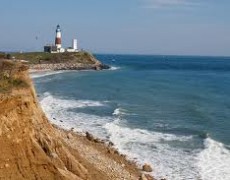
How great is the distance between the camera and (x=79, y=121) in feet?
126

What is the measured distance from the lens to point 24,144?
16.8 m

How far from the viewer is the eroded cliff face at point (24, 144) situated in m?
16.4

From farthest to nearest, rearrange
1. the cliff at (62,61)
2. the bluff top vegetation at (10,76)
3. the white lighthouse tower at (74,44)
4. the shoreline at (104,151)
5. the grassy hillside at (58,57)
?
the white lighthouse tower at (74,44)
the grassy hillside at (58,57)
the cliff at (62,61)
the shoreline at (104,151)
the bluff top vegetation at (10,76)

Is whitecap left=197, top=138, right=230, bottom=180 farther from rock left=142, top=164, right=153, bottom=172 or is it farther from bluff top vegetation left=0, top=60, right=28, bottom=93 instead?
bluff top vegetation left=0, top=60, right=28, bottom=93

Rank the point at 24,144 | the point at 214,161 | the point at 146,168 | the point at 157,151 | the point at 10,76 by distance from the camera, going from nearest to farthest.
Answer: the point at 24,144, the point at 10,76, the point at 146,168, the point at 214,161, the point at 157,151

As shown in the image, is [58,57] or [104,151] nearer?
[104,151]

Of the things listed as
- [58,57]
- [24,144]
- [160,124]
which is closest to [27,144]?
[24,144]

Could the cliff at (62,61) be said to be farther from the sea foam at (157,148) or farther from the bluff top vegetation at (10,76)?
the bluff top vegetation at (10,76)

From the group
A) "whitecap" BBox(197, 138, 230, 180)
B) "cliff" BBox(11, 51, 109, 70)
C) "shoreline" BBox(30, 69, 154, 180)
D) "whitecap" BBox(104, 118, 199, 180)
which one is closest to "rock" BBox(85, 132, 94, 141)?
"shoreline" BBox(30, 69, 154, 180)

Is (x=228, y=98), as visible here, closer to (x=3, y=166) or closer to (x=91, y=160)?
(x=91, y=160)

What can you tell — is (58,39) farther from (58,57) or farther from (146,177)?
(146,177)

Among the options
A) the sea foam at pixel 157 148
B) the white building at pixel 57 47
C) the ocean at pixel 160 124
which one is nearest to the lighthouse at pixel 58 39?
the white building at pixel 57 47

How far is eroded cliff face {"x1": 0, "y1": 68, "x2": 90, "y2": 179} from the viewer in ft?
53.9

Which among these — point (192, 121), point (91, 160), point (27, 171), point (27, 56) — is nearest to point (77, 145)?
point (91, 160)
